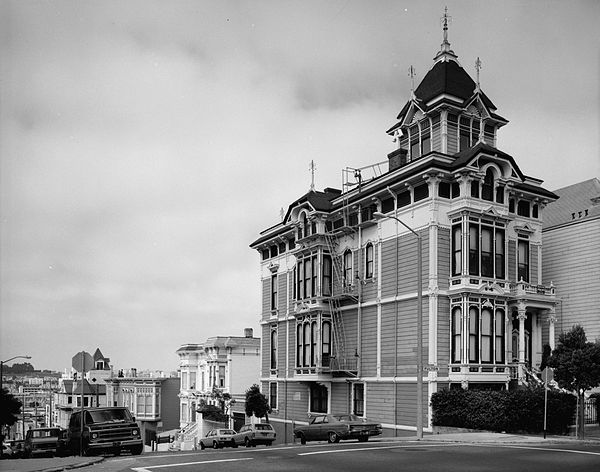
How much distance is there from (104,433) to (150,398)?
65.1m

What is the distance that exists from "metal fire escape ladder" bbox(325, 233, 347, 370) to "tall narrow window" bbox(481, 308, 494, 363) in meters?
9.37

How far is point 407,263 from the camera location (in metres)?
37.6

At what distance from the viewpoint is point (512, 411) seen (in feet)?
105

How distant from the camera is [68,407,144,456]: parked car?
2361cm

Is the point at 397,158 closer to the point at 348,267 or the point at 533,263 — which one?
the point at 348,267

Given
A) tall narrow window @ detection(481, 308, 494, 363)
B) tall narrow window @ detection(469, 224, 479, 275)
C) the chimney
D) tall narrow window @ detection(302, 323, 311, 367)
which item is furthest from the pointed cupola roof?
tall narrow window @ detection(302, 323, 311, 367)

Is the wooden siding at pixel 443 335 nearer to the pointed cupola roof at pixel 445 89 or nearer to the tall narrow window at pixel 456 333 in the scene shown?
the tall narrow window at pixel 456 333

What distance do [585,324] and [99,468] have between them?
95.2 ft

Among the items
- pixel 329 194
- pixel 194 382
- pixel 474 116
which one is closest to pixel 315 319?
pixel 329 194

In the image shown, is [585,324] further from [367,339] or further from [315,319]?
[315,319]

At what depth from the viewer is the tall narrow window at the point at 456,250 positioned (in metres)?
35.5

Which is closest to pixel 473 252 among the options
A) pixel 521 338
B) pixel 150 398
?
pixel 521 338

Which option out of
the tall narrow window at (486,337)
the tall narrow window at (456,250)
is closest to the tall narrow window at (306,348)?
the tall narrow window at (456,250)

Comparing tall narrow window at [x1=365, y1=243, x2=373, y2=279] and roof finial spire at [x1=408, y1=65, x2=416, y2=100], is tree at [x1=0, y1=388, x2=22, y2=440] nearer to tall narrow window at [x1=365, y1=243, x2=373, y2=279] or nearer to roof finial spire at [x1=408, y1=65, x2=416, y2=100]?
tall narrow window at [x1=365, y1=243, x2=373, y2=279]
